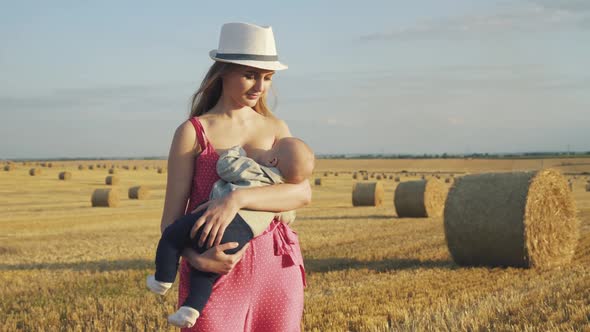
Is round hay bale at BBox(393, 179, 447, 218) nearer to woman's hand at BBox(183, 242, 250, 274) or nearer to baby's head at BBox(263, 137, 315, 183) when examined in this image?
baby's head at BBox(263, 137, 315, 183)

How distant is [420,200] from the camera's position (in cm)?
2092

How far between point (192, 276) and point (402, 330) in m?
3.33

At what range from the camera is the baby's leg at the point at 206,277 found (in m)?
2.94

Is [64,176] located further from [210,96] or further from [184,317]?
[184,317]

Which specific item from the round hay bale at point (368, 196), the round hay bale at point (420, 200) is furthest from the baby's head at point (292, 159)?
the round hay bale at point (368, 196)

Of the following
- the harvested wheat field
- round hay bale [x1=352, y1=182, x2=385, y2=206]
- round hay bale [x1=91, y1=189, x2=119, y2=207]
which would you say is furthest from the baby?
round hay bale [x1=91, y1=189, x2=119, y2=207]

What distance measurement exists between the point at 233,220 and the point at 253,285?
35cm

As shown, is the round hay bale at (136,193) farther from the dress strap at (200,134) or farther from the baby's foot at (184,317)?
the baby's foot at (184,317)

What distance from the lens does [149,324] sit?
6.68 metres

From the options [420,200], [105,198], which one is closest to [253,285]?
[420,200]

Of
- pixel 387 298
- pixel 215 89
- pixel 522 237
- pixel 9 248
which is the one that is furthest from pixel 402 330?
pixel 9 248

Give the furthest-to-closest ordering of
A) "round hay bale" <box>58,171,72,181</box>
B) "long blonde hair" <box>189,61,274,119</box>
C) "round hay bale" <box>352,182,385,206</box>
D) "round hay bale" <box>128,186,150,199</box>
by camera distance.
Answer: "round hay bale" <box>58,171,72,181</box> < "round hay bale" <box>128,186,150,199</box> < "round hay bale" <box>352,182,385,206</box> < "long blonde hair" <box>189,61,274,119</box>

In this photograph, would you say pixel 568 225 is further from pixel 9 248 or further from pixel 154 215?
pixel 154 215

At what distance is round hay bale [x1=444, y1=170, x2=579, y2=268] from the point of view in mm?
10539
